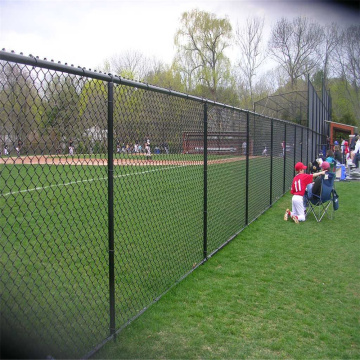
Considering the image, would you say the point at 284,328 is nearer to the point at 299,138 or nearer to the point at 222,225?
the point at 222,225

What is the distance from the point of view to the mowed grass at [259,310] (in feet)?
10.2

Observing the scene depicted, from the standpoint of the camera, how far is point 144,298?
3.98m

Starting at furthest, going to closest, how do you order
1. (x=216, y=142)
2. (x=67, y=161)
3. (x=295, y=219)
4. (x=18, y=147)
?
1. (x=295, y=219)
2. (x=216, y=142)
3. (x=67, y=161)
4. (x=18, y=147)

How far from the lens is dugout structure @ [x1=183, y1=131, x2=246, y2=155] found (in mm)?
5113

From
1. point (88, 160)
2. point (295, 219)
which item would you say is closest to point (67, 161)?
point (88, 160)

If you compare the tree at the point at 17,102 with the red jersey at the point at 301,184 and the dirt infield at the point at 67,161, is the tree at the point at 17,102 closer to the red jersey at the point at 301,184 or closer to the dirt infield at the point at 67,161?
the dirt infield at the point at 67,161

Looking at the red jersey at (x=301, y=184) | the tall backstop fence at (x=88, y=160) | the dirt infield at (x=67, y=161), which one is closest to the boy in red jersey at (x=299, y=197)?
the red jersey at (x=301, y=184)

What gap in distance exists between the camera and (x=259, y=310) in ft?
12.5

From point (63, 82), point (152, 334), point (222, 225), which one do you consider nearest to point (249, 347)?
point (152, 334)

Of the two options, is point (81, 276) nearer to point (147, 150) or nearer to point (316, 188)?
point (147, 150)

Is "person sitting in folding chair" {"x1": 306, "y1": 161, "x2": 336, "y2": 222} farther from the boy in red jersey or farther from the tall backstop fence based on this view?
the tall backstop fence

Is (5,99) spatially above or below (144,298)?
above

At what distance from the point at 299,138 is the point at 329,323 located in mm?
11479

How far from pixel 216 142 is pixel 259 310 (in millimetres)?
3765
